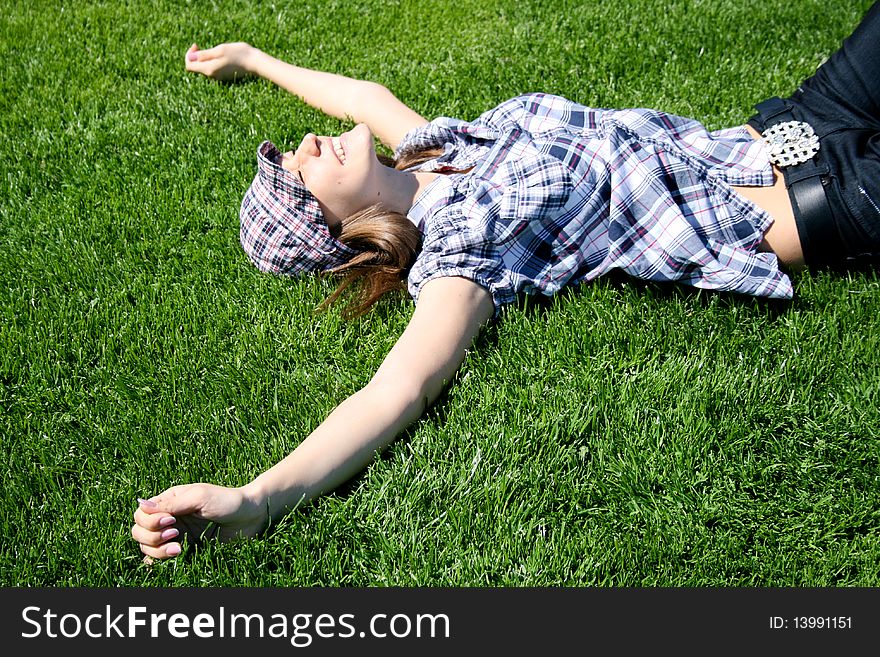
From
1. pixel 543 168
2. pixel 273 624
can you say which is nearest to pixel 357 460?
pixel 273 624

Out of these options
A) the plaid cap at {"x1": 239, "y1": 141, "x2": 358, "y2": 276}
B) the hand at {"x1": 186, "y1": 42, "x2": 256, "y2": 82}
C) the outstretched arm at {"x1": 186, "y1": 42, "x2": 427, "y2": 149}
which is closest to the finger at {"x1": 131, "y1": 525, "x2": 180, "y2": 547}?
the plaid cap at {"x1": 239, "y1": 141, "x2": 358, "y2": 276}

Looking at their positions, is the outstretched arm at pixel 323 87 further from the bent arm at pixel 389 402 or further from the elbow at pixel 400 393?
the elbow at pixel 400 393

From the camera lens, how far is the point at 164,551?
2.43m

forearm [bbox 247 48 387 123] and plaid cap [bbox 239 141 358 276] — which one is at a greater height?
forearm [bbox 247 48 387 123]

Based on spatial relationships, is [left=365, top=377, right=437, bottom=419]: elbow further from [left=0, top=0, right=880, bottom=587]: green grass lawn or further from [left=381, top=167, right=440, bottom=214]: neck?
[left=381, top=167, right=440, bottom=214]: neck

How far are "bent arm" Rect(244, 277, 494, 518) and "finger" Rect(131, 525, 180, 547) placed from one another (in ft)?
0.78

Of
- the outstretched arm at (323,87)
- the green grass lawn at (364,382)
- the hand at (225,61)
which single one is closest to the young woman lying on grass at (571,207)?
the green grass lawn at (364,382)

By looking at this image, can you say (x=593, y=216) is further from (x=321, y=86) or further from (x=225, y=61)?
(x=225, y=61)

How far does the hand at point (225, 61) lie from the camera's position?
4754 mm

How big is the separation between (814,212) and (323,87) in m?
2.59

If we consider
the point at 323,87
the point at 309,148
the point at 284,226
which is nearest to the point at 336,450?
the point at 284,226

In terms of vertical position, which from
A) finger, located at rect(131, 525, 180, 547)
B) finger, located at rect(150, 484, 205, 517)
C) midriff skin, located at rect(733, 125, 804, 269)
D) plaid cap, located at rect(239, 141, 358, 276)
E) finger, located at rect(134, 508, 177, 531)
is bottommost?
finger, located at rect(131, 525, 180, 547)

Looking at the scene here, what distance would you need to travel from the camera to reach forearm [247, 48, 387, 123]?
14.2 feet

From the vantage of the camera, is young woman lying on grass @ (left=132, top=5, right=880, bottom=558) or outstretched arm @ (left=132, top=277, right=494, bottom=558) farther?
young woman lying on grass @ (left=132, top=5, right=880, bottom=558)
